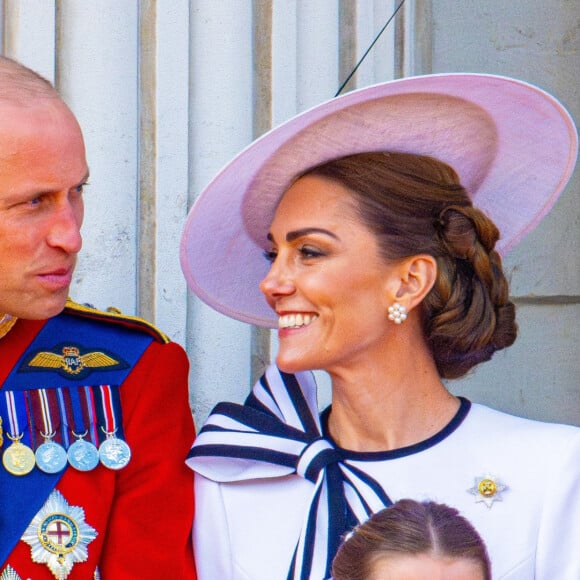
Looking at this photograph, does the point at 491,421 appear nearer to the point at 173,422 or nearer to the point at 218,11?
Answer: the point at 173,422

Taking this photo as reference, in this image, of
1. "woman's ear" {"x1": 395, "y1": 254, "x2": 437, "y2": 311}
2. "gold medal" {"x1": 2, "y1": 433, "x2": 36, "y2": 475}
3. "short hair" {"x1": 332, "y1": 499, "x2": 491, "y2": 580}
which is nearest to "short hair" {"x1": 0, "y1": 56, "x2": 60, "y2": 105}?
"gold medal" {"x1": 2, "y1": 433, "x2": 36, "y2": 475}

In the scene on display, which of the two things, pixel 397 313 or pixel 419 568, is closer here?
pixel 419 568

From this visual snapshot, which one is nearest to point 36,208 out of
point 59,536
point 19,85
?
point 19,85

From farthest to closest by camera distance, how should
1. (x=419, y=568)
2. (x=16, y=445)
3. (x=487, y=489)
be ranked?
(x=16, y=445), (x=487, y=489), (x=419, y=568)

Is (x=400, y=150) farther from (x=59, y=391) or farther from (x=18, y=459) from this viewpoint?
(x=18, y=459)

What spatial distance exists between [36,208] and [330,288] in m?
0.55

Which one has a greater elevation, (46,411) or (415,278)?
(415,278)

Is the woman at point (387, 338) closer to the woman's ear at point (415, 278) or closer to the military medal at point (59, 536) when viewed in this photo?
the woman's ear at point (415, 278)

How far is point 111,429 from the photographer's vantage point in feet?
8.79

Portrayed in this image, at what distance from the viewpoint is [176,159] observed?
3.45m

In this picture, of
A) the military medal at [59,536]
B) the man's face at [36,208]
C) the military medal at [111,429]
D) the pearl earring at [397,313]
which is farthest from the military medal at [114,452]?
the pearl earring at [397,313]

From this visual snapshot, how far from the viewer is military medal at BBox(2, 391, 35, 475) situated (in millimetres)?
2604

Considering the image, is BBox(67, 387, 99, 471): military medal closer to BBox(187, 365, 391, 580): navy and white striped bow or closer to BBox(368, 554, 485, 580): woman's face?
BBox(187, 365, 391, 580): navy and white striped bow

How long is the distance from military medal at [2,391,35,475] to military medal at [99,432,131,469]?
131mm
